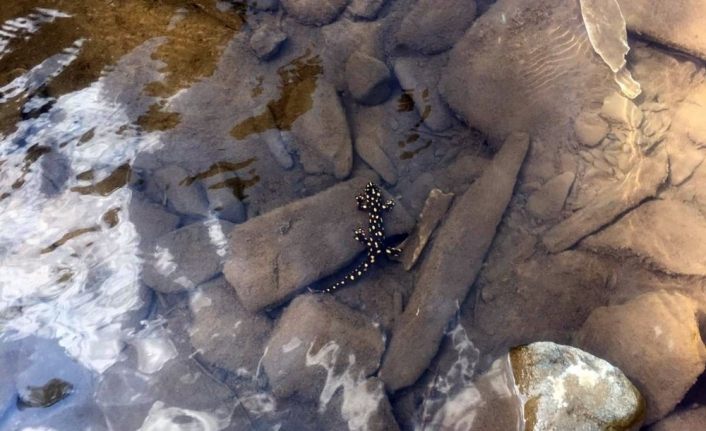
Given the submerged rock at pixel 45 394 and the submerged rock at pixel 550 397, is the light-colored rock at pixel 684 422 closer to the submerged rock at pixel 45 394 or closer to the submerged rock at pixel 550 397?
the submerged rock at pixel 550 397

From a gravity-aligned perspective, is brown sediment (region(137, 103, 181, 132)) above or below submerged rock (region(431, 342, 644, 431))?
above

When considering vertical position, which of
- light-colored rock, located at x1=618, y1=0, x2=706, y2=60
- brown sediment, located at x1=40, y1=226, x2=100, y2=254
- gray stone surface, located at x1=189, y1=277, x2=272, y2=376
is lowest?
gray stone surface, located at x1=189, y1=277, x2=272, y2=376

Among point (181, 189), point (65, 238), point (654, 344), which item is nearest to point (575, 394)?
point (654, 344)

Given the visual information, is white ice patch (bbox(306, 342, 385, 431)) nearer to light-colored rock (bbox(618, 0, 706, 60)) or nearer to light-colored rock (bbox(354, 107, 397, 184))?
light-colored rock (bbox(354, 107, 397, 184))

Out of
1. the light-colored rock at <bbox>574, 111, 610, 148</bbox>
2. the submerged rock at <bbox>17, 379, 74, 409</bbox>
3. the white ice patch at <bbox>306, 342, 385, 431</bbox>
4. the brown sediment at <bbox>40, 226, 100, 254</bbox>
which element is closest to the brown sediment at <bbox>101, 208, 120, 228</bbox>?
the brown sediment at <bbox>40, 226, 100, 254</bbox>

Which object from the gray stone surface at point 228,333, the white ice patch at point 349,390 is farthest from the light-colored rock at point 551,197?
the gray stone surface at point 228,333

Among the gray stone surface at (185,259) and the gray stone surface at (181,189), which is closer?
the gray stone surface at (185,259)

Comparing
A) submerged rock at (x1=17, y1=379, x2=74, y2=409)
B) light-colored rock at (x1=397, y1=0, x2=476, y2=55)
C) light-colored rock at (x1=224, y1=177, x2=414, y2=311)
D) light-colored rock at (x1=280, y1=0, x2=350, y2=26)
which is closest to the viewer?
submerged rock at (x1=17, y1=379, x2=74, y2=409)
